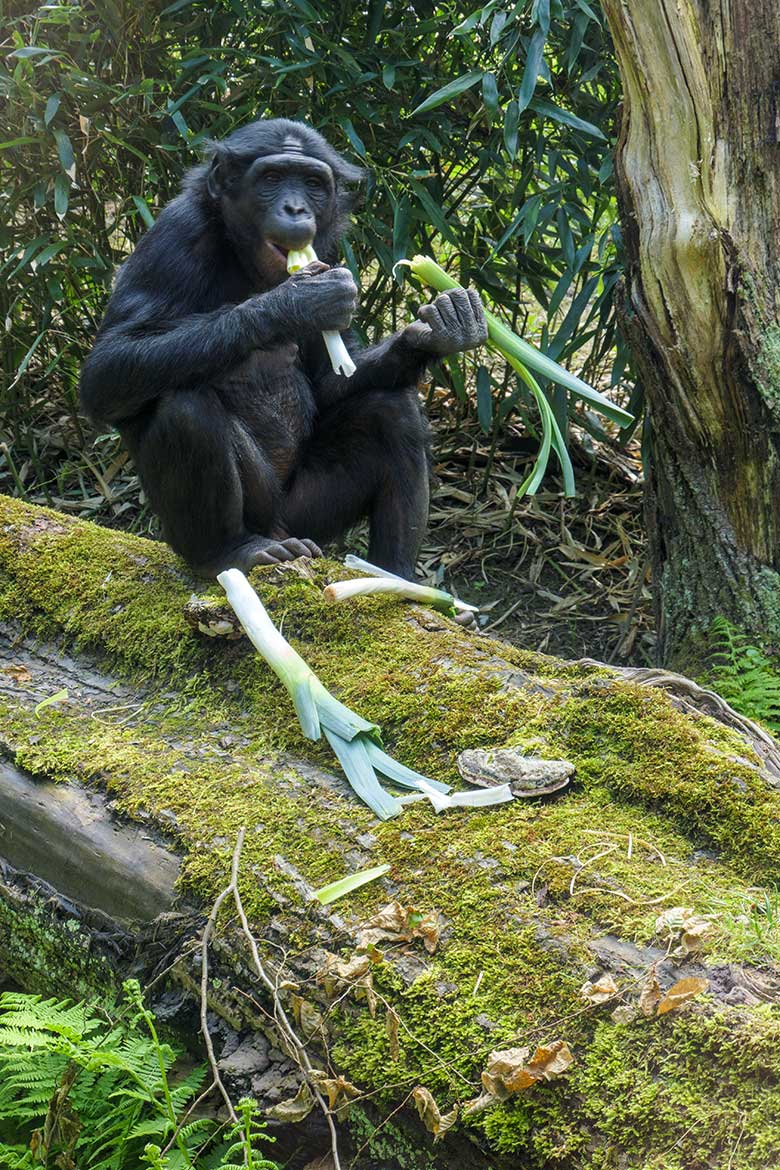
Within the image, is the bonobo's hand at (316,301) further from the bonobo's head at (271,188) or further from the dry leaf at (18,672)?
the dry leaf at (18,672)

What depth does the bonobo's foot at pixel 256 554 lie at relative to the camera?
4.26 m

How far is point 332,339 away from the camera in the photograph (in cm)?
436

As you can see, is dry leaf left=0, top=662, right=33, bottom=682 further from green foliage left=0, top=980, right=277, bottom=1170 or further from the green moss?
the green moss

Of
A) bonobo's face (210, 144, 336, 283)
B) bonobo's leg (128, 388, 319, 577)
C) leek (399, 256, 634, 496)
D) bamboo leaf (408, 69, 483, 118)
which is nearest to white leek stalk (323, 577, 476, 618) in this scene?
leek (399, 256, 634, 496)

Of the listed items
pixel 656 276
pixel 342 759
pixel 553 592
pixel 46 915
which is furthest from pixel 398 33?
pixel 46 915

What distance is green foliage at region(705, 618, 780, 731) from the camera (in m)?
4.34

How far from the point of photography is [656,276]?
446 centimetres

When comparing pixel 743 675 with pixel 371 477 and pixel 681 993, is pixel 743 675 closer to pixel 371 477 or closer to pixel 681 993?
pixel 371 477

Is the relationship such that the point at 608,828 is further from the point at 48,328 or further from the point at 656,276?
the point at 48,328

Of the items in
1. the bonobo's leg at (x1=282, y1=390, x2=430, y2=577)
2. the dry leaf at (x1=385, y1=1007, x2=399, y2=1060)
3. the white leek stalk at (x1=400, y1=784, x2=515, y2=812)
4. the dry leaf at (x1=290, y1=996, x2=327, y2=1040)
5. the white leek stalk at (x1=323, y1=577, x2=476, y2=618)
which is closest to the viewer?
the dry leaf at (x1=385, y1=1007, x2=399, y2=1060)

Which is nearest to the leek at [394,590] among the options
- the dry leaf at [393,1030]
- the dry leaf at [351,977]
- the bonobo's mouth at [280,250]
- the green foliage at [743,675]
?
the green foliage at [743,675]

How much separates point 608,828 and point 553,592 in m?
3.94

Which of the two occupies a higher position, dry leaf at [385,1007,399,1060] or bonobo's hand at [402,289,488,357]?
bonobo's hand at [402,289,488,357]

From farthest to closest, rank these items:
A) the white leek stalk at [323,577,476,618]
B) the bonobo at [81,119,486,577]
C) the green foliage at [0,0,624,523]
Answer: the green foliage at [0,0,624,523] < the bonobo at [81,119,486,577] < the white leek stalk at [323,577,476,618]
